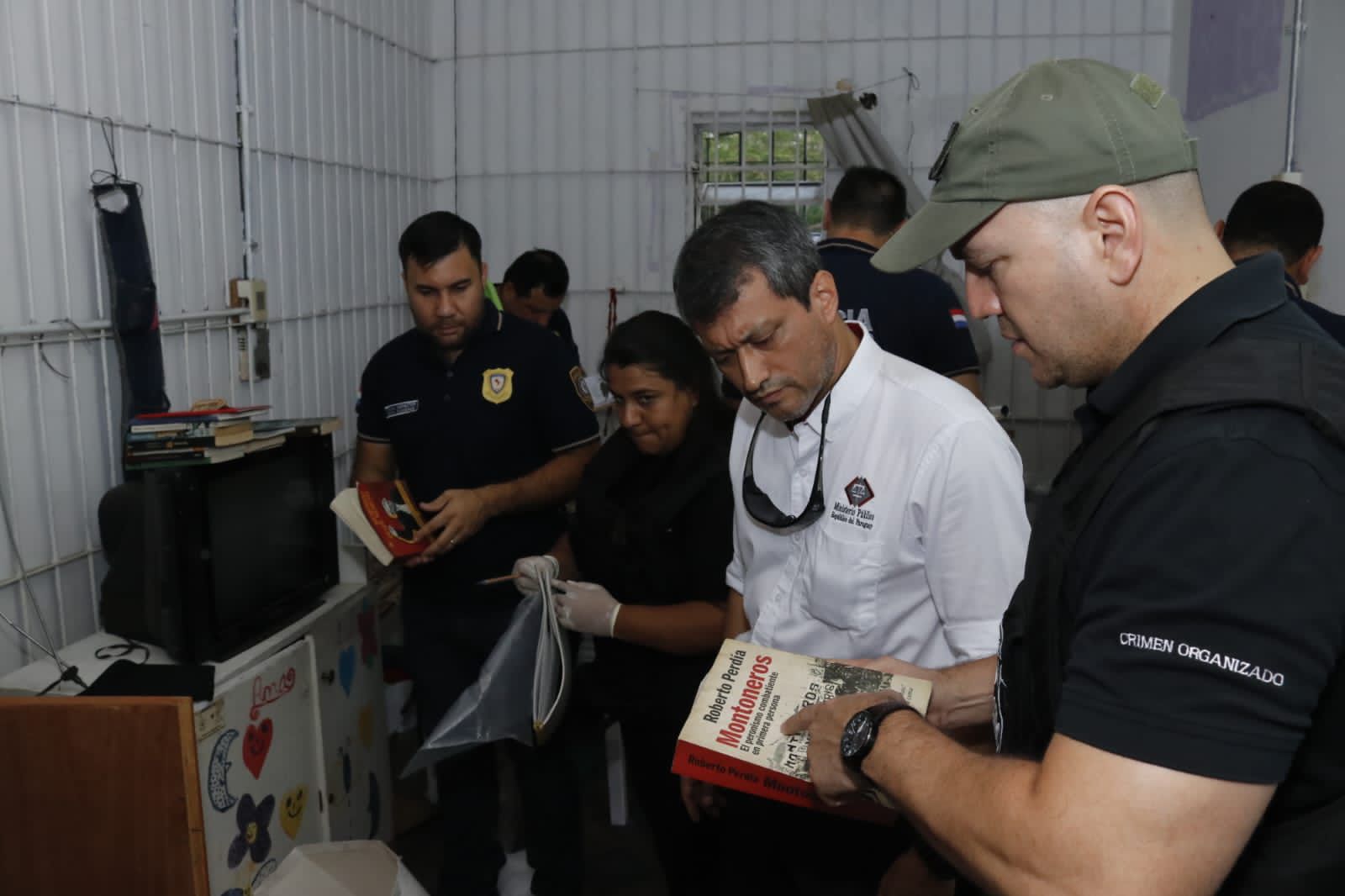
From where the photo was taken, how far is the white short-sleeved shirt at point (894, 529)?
1.44 m

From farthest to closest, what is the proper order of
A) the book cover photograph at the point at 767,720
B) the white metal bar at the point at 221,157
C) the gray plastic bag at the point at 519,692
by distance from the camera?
1. the white metal bar at the point at 221,157
2. the gray plastic bag at the point at 519,692
3. the book cover photograph at the point at 767,720

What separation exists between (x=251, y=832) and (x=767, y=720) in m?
1.45

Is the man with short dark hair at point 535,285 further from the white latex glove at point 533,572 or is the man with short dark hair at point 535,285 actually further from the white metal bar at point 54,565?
the white metal bar at point 54,565

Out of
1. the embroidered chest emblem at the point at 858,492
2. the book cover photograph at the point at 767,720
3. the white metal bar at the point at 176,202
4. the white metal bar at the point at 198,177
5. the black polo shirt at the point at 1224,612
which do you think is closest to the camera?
the black polo shirt at the point at 1224,612

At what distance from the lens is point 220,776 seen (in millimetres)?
2119

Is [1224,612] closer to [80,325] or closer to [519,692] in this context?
[519,692]

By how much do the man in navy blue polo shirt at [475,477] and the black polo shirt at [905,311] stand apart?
0.80m

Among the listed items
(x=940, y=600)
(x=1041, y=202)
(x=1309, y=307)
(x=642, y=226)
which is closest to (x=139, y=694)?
(x=940, y=600)

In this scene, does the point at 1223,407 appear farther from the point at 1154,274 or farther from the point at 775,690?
the point at 775,690

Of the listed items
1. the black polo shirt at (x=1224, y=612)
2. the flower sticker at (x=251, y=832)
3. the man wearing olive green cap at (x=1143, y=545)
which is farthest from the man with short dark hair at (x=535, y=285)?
the black polo shirt at (x=1224, y=612)

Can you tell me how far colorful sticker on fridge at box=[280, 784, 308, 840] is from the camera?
2.38 meters

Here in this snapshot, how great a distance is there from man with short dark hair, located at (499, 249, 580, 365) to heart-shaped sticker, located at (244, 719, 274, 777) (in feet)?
7.52

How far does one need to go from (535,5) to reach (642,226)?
1099 mm

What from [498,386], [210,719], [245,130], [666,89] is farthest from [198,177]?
[666,89]
